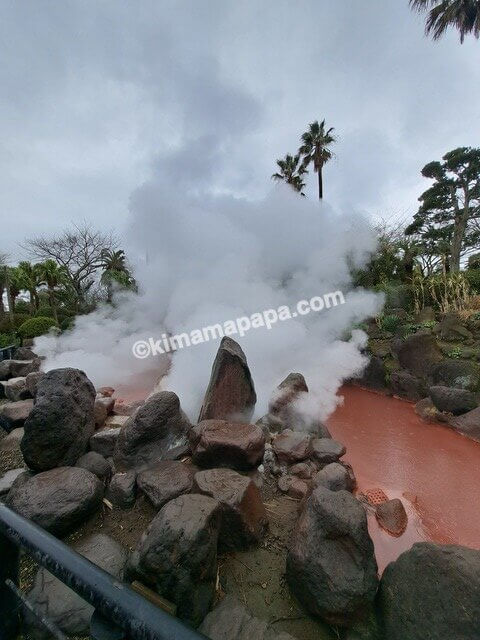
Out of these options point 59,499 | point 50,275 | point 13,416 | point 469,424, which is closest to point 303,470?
point 59,499

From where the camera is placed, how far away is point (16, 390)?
17.5ft

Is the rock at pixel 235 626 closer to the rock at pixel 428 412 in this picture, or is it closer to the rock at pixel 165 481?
the rock at pixel 165 481

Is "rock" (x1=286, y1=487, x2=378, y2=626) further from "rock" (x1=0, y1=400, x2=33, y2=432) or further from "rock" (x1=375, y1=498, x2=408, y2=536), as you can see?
"rock" (x1=0, y1=400, x2=33, y2=432)

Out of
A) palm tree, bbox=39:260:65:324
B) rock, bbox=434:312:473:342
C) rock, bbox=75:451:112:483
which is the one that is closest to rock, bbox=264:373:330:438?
rock, bbox=75:451:112:483

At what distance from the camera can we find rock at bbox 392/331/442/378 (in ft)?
20.6

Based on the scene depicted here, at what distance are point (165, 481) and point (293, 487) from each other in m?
1.24

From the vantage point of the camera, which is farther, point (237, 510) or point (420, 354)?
point (420, 354)

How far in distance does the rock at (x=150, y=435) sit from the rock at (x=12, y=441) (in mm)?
1636

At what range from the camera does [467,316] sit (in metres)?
7.30

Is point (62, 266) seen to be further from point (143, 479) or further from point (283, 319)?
point (143, 479)

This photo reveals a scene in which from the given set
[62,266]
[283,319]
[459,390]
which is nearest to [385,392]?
[459,390]

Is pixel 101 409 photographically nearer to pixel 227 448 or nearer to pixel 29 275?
pixel 227 448

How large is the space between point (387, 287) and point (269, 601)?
31.1 feet

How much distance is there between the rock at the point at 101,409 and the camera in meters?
4.00
